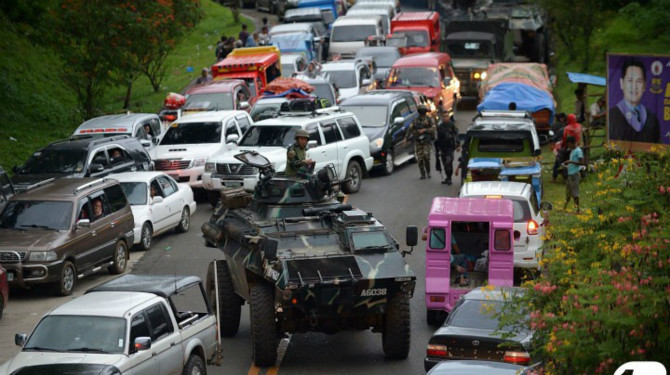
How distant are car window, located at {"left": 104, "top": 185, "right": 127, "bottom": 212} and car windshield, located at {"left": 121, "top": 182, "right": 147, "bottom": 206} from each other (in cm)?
146

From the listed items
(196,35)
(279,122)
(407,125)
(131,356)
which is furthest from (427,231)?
(196,35)

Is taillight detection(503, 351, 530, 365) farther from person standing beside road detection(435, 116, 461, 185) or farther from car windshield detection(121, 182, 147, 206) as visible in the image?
person standing beside road detection(435, 116, 461, 185)

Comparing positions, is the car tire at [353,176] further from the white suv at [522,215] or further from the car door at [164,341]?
the car door at [164,341]

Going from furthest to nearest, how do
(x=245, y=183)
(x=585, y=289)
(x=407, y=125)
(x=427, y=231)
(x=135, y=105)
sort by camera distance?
(x=135, y=105) → (x=407, y=125) → (x=245, y=183) → (x=427, y=231) → (x=585, y=289)

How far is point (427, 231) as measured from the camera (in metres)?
16.7

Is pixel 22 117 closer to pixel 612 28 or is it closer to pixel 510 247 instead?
pixel 510 247

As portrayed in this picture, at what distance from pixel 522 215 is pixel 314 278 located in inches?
205

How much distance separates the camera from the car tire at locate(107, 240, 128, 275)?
20609 mm

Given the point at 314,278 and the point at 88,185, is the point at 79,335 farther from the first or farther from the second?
the point at 88,185

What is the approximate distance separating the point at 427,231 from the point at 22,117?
19.4 meters

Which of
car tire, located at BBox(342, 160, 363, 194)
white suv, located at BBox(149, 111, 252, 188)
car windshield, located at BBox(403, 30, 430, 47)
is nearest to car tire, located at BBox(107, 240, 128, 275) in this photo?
white suv, located at BBox(149, 111, 252, 188)

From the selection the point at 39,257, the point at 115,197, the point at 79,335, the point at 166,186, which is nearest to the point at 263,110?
the point at 166,186

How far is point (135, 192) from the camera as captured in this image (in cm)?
2297

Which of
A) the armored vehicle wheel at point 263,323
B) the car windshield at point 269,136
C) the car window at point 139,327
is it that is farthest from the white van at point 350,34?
the car window at point 139,327
